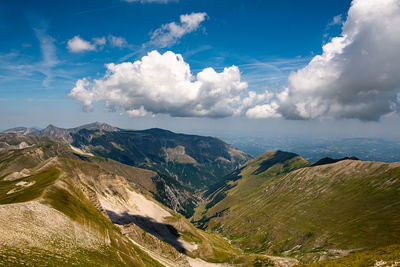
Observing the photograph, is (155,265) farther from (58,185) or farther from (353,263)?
(353,263)

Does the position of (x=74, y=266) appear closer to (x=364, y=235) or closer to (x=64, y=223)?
(x=64, y=223)

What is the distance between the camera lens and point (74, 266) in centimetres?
4359

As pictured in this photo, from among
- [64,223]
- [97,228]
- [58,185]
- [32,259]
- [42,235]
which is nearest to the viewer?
[32,259]

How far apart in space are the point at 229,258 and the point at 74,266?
17616cm

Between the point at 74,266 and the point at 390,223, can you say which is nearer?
the point at 74,266

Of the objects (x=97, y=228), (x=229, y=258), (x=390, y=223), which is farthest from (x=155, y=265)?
(x=390, y=223)

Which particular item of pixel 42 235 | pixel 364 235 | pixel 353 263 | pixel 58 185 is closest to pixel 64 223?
pixel 42 235

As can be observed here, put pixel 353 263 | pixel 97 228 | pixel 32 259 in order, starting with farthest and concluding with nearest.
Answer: pixel 97 228, pixel 353 263, pixel 32 259

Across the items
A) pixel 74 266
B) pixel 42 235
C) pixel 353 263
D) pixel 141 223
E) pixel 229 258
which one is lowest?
pixel 229 258

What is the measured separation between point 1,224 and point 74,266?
17014 millimetres

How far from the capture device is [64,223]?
61938 mm

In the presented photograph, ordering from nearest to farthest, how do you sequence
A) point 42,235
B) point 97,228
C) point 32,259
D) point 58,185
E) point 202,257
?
point 32,259 < point 42,235 < point 97,228 < point 58,185 < point 202,257

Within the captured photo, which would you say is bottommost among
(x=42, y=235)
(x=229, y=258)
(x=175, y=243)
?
(x=229, y=258)

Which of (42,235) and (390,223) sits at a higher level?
(42,235)
